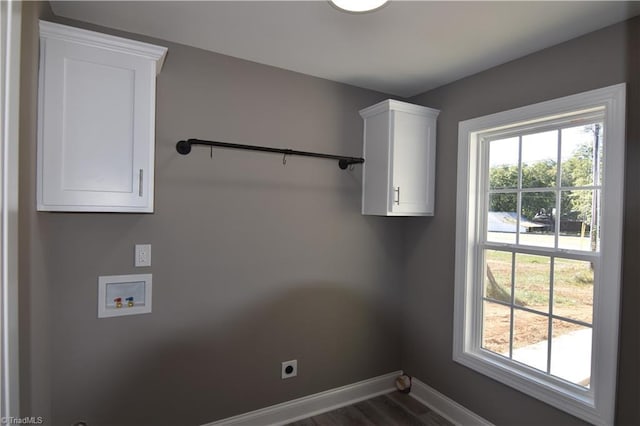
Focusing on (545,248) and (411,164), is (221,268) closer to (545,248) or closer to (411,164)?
(411,164)

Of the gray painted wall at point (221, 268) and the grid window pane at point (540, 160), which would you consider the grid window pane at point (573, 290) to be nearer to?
the grid window pane at point (540, 160)

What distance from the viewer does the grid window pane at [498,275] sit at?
7.68ft

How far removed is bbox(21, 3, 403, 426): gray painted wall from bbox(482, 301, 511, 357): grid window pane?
798mm

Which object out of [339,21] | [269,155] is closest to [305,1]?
[339,21]

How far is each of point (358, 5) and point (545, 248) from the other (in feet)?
5.75

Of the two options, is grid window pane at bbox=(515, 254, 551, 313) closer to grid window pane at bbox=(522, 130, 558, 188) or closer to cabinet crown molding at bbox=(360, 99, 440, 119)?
grid window pane at bbox=(522, 130, 558, 188)

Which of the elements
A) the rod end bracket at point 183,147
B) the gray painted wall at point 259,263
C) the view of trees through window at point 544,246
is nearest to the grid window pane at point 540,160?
the view of trees through window at point 544,246

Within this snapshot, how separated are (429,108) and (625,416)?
2.14 metres

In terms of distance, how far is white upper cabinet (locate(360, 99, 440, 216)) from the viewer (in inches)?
100

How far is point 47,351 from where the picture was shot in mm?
1766

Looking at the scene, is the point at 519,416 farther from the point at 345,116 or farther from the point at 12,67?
the point at 12,67

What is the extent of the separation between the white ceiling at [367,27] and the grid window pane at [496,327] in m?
1.65

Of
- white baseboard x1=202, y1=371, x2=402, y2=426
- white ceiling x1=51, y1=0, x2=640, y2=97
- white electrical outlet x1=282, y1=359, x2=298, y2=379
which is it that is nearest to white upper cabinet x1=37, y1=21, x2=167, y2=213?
white ceiling x1=51, y1=0, x2=640, y2=97

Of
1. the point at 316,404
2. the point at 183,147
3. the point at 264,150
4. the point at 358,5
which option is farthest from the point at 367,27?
the point at 316,404
